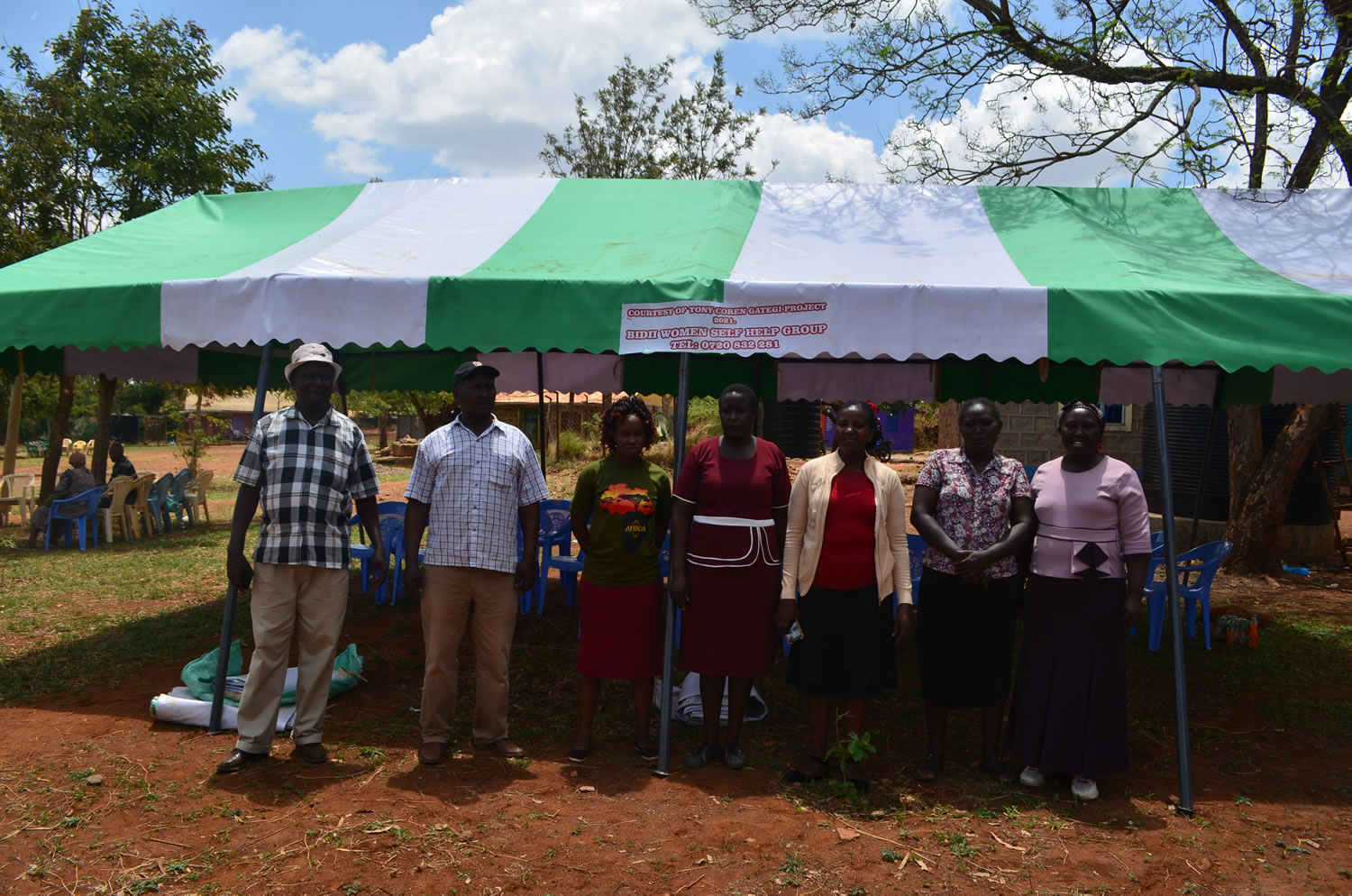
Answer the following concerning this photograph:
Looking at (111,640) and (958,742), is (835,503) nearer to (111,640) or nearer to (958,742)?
(958,742)

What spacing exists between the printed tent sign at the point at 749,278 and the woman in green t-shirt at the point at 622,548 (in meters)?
0.55

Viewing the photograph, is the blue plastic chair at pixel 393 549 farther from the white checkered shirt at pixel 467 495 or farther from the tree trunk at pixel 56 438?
the tree trunk at pixel 56 438

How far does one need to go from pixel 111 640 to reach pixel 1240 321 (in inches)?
298

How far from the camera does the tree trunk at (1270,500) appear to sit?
33.8 ft

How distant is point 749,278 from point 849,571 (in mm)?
1592

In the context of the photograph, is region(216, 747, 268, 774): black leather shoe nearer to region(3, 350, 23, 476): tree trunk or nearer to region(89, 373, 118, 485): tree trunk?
region(89, 373, 118, 485): tree trunk

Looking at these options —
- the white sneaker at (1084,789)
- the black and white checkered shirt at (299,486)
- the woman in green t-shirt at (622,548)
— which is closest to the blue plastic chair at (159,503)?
the black and white checkered shirt at (299,486)

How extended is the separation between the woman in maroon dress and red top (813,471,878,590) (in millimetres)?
280

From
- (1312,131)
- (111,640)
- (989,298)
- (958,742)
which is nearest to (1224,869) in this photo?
(958,742)

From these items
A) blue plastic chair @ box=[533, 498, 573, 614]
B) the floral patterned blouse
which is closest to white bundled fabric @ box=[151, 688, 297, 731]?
blue plastic chair @ box=[533, 498, 573, 614]

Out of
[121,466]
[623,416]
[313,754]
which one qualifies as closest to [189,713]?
[313,754]

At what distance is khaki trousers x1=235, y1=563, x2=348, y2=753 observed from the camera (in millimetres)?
4480

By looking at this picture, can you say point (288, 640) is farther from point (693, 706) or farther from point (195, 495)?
point (195, 495)

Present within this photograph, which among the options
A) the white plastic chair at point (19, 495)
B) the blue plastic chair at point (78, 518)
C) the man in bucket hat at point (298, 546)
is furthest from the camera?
the white plastic chair at point (19, 495)
